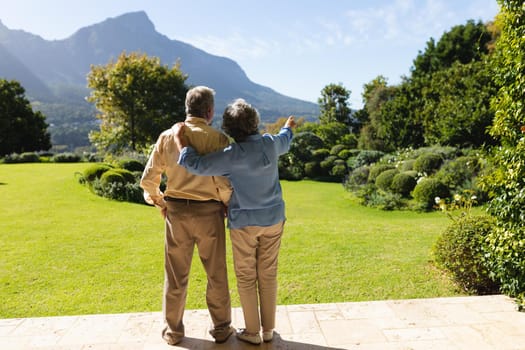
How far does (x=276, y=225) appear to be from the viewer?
8.76 ft

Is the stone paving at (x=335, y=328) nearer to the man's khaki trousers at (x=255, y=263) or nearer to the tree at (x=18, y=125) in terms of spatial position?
the man's khaki trousers at (x=255, y=263)

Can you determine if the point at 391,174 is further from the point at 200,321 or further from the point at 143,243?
Answer: the point at 200,321

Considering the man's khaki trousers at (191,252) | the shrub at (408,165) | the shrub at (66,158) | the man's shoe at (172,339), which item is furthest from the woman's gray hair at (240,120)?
the shrub at (66,158)

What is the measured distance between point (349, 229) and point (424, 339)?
4.23 metres

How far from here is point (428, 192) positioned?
32.6ft

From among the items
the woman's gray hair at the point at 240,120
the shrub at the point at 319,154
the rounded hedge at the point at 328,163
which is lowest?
the rounded hedge at the point at 328,163

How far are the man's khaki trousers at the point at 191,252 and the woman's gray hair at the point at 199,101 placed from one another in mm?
610

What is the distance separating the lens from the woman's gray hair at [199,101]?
8.84 ft

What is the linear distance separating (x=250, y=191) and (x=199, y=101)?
0.69 m

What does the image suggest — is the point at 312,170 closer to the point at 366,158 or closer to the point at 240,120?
the point at 366,158

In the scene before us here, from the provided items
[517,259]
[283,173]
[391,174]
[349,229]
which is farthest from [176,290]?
[283,173]

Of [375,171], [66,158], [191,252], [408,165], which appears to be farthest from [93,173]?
[66,158]

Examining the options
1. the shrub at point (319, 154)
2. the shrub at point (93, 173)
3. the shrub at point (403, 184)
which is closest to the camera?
the shrub at point (403, 184)

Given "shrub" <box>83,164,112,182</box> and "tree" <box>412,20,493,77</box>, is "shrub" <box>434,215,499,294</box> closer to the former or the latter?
"shrub" <box>83,164,112,182</box>
